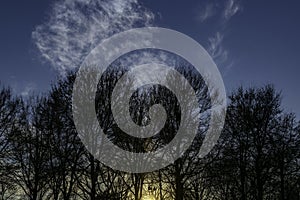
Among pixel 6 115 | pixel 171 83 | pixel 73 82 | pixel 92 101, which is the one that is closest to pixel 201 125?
pixel 171 83

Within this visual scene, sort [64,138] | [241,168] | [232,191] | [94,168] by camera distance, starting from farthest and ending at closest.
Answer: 1. [232,191]
2. [241,168]
3. [64,138]
4. [94,168]

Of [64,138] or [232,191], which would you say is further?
[232,191]

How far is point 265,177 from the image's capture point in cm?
2394

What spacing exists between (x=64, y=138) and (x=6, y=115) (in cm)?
519

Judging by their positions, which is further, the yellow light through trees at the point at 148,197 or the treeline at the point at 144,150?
the yellow light through trees at the point at 148,197

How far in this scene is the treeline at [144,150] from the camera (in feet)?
74.5

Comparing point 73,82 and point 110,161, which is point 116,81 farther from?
point 110,161

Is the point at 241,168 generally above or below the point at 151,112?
below

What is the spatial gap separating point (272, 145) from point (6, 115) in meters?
18.6

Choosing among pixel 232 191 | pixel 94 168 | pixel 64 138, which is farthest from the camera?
pixel 232 191

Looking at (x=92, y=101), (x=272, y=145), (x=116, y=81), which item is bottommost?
(x=272, y=145)

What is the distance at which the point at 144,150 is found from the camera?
24.1m

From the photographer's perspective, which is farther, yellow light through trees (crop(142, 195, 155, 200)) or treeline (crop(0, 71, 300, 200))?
yellow light through trees (crop(142, 195, 155, 200))

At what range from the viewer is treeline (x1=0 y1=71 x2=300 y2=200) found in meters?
22.7
